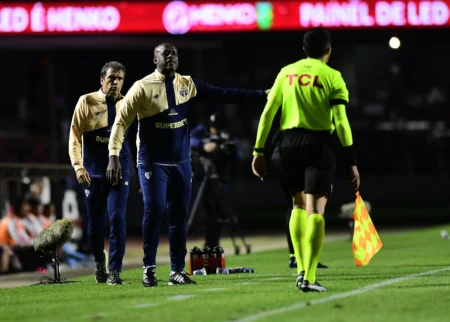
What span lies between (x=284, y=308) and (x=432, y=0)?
70.1 feet

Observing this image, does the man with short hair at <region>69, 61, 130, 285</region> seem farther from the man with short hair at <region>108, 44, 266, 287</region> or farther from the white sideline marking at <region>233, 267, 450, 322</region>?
the white sideline marking at <region>233, 267, 450, 322</region>

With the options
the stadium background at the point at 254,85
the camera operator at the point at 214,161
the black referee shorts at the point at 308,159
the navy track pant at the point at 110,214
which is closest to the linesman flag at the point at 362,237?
the black referee shorts at the point at 308,159

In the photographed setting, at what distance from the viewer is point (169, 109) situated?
10758 millimetres

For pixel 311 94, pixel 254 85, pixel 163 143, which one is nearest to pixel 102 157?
pixel 163 143

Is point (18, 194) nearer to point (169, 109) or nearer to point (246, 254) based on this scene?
point (246, 254)

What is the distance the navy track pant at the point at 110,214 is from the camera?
1153cm

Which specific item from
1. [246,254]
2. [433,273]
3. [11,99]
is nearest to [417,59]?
[11,99]

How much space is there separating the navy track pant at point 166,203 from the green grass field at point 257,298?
0.35 metres

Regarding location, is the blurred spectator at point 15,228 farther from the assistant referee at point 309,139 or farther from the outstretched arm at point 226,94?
the assistant referee at point 309,139

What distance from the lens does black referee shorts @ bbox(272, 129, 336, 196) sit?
31.2 feet

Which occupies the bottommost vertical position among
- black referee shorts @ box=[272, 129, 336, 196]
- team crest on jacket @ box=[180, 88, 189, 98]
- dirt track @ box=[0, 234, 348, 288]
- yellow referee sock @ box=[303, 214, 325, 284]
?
dirt track @ box=[0, 234, 348, 288]

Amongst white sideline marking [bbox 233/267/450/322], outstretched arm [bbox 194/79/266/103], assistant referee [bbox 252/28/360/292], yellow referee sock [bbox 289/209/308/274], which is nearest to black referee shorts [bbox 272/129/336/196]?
assistant referee [bbox 252/28/360/292]

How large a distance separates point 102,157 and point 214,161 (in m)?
5.43

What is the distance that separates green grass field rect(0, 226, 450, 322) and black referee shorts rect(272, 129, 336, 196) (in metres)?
0.88
